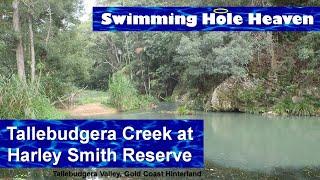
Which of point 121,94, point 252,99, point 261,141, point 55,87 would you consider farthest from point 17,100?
point 252,99

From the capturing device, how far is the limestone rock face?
19.1 m

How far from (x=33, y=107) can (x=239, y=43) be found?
1123 cm

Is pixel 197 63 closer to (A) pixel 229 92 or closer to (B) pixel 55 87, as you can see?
(A) pixel 229 92

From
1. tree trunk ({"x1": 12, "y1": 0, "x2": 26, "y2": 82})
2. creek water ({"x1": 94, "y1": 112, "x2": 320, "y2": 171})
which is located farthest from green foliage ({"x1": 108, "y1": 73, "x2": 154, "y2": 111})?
tree trunk ({"x1": 12, "y1": 0, "x2": 26, "y2": 82})

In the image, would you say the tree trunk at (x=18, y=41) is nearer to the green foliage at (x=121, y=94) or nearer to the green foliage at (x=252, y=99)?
the green foliage at (x=121, y=94)

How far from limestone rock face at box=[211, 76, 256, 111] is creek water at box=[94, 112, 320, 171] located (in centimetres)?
170

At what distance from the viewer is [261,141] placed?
1132 cm

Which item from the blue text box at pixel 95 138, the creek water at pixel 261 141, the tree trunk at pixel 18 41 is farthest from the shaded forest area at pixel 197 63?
the blue text box at pixel 95 138

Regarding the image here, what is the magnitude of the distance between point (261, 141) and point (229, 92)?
7.98m

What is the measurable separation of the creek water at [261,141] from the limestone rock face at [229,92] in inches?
67.0

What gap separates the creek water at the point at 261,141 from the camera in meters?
8.73

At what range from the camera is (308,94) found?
17.8 metres

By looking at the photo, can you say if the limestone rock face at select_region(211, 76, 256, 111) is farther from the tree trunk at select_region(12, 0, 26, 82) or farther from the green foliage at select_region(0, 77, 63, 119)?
the green foliage at select_region(0, 77, 63, 119)

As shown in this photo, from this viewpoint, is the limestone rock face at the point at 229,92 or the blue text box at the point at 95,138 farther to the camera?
the limestone rock face at the point at 229,92
